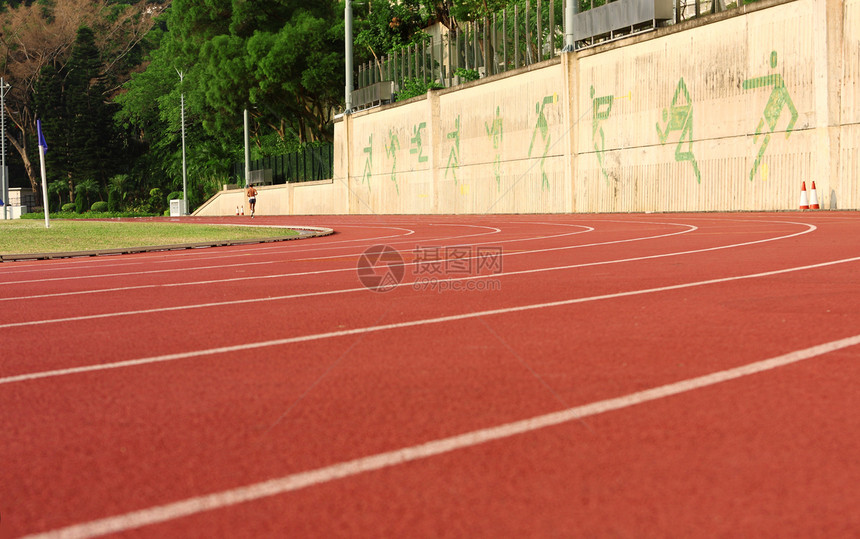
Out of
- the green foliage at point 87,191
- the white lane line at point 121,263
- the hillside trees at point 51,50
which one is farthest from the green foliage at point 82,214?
the white lane line at point 121,263

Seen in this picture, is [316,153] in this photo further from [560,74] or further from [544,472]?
[544,472]

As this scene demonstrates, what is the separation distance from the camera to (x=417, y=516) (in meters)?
2.90

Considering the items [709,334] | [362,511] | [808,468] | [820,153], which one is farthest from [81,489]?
[820,153]

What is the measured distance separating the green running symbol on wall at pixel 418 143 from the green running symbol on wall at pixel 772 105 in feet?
61.1

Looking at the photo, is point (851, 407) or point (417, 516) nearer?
point (417, 516)

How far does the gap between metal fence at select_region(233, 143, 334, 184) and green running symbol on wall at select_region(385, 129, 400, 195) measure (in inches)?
315

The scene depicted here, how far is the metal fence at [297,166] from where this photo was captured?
5219cm

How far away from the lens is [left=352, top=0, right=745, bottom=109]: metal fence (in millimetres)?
28828

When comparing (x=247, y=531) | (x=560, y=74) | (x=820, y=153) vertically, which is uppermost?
(x=560, y=74)

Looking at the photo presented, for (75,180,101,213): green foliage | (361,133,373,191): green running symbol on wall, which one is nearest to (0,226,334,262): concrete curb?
(361,133,373,191): green running symbol on wall

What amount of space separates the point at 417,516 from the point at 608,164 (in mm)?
27569

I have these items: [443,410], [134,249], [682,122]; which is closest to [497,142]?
[682,122]

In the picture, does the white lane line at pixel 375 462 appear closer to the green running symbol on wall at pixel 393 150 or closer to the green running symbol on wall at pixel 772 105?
the green running symbol on wall at pixel 772 105

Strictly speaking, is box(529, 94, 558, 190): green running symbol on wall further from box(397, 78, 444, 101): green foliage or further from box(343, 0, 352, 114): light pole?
box(343, 0, 352, 114): light pole
